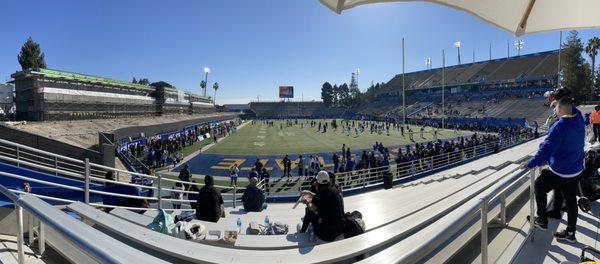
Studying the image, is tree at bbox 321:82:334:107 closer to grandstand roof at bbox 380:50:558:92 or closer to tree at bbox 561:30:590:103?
grandstand roof at bbox 380:50:558:92

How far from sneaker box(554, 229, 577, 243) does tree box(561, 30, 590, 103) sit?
7146cm

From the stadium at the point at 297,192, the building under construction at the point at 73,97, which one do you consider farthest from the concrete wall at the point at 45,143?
the building under construction at the point at 73,97

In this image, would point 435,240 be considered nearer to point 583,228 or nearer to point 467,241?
point 467,241

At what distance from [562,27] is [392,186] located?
12940 millimetres

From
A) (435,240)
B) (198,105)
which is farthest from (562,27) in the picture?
(198,105)

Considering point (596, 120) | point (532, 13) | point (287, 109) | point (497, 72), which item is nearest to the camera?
point (532, 13)

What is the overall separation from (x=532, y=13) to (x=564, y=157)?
146cm

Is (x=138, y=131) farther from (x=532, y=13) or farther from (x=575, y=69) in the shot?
(x=575, y=69)

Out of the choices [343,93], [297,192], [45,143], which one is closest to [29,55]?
[45,143]

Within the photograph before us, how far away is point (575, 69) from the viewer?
6162cm

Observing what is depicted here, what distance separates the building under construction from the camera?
35.2 metres

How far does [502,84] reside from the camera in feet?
271

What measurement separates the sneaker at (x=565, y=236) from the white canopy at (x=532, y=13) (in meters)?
1.96

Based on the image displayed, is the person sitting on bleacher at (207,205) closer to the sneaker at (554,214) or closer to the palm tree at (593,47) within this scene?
the sneaker at (554,214)
